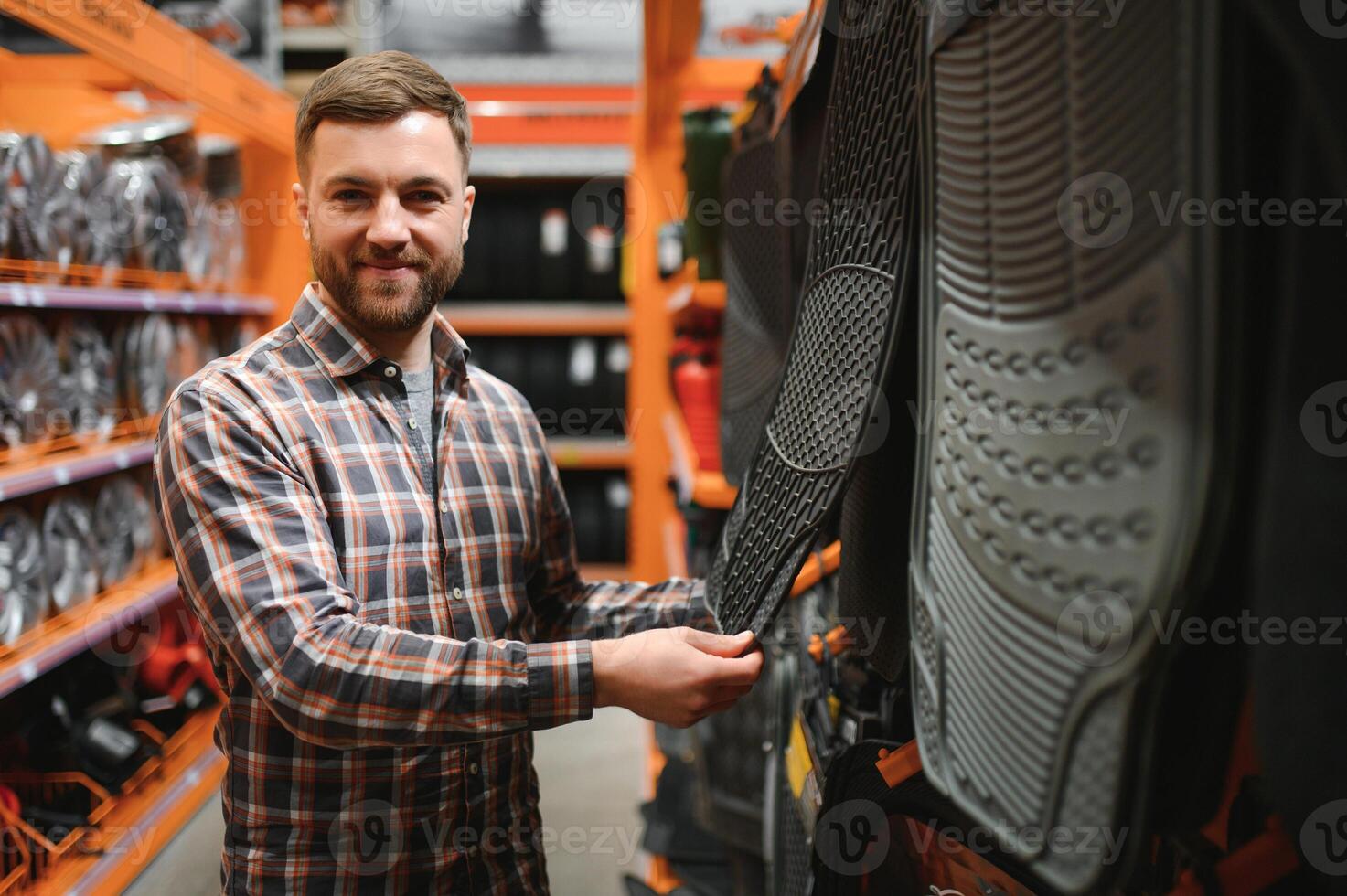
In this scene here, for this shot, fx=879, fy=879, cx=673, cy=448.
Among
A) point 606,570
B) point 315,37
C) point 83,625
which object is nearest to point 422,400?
point 83,625

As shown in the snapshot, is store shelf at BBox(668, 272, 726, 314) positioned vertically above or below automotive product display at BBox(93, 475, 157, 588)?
above

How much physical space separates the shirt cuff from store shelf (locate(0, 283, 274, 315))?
6.43 feet

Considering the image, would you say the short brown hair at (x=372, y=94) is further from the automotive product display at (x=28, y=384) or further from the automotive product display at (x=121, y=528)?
the automotive product display at (x=121, y=528)

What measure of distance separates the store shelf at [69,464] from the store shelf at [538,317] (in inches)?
72.4

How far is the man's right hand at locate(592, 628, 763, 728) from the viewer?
0.89 meters

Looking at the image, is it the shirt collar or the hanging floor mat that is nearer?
the shirt collar

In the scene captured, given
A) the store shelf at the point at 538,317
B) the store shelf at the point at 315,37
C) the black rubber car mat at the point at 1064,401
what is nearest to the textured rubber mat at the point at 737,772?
the black rubber car mat at the point at 1064,401

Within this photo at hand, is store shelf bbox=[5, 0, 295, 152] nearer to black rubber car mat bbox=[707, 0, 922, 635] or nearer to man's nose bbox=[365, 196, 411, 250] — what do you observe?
man's nose bbox=[365, 196, 411, 250]

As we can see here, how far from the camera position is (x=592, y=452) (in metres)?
4.58

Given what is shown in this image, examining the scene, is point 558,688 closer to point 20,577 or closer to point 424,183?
point 424,183

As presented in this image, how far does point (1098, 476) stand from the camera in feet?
1.44

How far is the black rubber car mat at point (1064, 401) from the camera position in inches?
15.8

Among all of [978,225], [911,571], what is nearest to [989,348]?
[978,225]

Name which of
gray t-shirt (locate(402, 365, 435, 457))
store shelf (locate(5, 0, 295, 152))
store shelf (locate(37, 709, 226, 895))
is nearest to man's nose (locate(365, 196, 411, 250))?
gray t-shirt (locate(402, 365, 435, 457))
